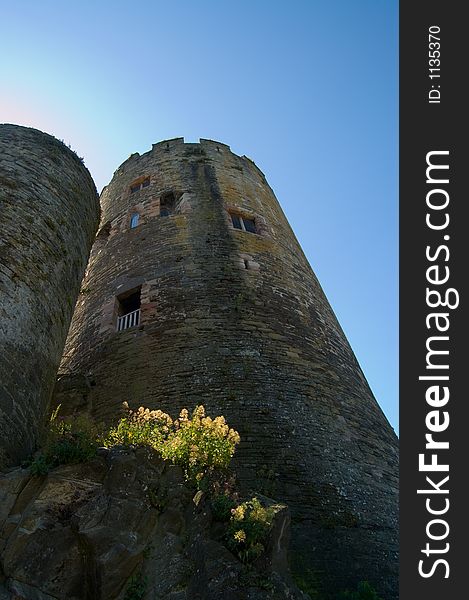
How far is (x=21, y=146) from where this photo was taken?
30.0ft

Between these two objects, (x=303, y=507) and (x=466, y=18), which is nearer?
(x=466, y=18)

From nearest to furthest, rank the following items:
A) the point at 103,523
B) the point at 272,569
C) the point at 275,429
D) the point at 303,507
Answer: the point at 272,569 < the point at 103,523 < the point at 303,507 < the point at 275,429

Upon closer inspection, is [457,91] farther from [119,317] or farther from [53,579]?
[119,317]

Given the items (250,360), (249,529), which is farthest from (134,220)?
(249,529)

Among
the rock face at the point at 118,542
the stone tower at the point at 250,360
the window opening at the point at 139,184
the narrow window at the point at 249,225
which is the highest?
the window opening at the point at 139,184

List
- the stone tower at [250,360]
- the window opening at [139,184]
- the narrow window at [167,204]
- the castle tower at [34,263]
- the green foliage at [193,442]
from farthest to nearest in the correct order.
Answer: the window opening at [139,184] → the narrow window at [167,204] → the stone tower at [250,360] → the castle tower at [34,263] → the green foliage at [193,442]

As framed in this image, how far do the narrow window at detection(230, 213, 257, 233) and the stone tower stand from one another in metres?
0.03

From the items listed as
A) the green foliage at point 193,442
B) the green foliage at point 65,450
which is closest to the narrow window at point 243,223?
the green foliage at point 193,442

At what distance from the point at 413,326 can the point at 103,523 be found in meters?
2.79

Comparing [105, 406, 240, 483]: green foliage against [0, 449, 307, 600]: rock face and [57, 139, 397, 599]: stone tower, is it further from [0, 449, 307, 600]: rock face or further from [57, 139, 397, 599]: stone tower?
[57, 139, 397, 599]: stone tower


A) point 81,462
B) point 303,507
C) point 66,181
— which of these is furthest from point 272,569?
point 66,181

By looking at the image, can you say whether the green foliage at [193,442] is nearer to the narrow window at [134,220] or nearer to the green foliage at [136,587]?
the green foliage at [136,587]

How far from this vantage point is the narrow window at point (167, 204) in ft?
44.7

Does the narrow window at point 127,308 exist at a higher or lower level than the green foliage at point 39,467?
higher
